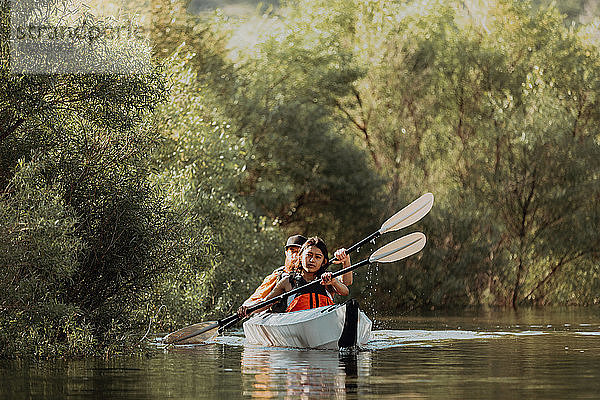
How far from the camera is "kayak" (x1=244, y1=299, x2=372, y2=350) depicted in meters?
15.9

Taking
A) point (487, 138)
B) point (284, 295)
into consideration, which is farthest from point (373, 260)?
point (487, 138)

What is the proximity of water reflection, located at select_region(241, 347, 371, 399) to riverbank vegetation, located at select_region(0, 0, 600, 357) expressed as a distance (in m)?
5.13

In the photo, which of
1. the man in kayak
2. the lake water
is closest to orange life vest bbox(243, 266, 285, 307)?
the man in kayak

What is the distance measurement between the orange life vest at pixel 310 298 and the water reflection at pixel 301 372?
0.89 meters

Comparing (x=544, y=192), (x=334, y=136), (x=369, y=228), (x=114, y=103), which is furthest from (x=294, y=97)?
(x=114, y=103)

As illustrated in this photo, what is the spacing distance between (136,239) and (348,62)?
23.1 m

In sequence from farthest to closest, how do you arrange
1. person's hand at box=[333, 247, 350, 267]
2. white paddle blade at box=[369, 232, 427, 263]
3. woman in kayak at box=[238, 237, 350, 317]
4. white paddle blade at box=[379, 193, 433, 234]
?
1. white paddle blade at box=[379, 193, 433, 234]
2. woman in kayak at box=[238, 237, 350, 317]
3. white paddle blade at box=[369, 232, 427, 263]
4. person's hand at box=[333, 247, 350, 267]

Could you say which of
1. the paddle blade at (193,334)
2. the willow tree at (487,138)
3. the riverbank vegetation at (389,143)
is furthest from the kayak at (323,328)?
the willow tree at (487,138)

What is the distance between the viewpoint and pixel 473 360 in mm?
14555

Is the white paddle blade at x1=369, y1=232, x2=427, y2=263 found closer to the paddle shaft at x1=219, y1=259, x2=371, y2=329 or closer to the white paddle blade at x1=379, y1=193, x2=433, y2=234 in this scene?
the paddle shaft at x1=219, y1=259, x2=371, y2=329

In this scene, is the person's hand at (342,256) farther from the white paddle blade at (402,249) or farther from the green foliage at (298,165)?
the green foliage at (298,165)

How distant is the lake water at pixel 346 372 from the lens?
10.7m

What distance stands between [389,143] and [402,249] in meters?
21.4

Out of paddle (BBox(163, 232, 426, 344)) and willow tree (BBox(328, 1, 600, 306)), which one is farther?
willow tree (BBox(328, 1, 600, 306))
